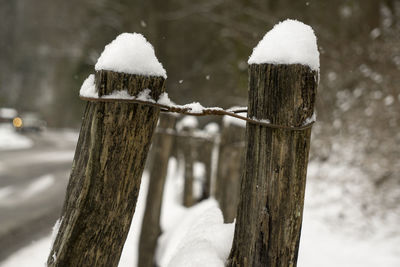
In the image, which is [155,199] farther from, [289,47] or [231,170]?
[289,47]

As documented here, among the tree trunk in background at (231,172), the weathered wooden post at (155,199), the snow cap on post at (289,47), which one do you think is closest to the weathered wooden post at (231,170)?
the tree trunk in background at (231,172)

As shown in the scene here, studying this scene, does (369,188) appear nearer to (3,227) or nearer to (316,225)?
(316,225)

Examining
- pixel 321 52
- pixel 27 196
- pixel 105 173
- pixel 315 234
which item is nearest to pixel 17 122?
pixel 27 196

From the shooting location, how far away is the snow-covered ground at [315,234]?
3211 millimetres

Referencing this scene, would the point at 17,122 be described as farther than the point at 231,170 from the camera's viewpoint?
Yes

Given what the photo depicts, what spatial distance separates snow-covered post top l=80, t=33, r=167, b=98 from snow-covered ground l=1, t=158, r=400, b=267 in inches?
30.1

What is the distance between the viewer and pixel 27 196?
679cm

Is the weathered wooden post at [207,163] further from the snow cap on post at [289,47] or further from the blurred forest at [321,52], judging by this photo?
the snow cap on post at [289,47]

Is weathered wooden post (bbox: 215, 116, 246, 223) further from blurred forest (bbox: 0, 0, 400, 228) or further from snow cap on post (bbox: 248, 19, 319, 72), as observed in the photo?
snow cap on post (bbox: 248, 19, 319, 72)

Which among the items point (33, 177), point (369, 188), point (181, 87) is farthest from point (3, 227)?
point (181, 87)

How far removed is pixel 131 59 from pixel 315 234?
17.0 feet

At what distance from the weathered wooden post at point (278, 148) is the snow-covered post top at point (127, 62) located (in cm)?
39

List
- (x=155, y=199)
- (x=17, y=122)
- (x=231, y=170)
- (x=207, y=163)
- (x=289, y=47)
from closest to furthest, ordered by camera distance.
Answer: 1. (x=289, y=47)
2. (x=231, y=170)
3. (x=155, y=199)
4. (x=207, y=163)
5. (x=17, y=122)

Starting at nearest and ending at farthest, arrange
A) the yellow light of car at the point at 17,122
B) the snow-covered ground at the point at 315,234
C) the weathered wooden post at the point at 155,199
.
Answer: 1. the snow-covered ground at the point at 315,234
2. the weathered wooden post at the point at 155,199
3. the yellow light of car at the point at 17,122
